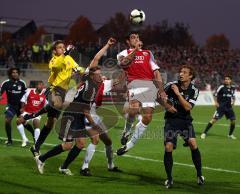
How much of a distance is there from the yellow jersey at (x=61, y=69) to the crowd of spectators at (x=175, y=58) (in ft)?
72.6

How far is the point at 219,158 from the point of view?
587 inches

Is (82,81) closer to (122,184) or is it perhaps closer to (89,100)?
(89,100)

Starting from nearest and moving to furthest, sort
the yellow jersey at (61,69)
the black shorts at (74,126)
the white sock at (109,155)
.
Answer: the black shorts at (74,126) → the white sock at (109,155) → the yellow jersey at (61,69)

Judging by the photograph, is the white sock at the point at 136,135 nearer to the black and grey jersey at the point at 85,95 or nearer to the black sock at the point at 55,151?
the black sock at the point at 55,151

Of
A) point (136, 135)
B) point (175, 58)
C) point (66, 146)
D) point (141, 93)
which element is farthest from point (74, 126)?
point (175, 58)

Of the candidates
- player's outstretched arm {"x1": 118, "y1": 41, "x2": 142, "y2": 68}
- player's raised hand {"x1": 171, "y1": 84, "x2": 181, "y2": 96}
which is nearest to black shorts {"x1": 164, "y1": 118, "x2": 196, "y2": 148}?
player's raised hand {"x1": 171, "y1": 84, "x2": 181, "y2": 96}

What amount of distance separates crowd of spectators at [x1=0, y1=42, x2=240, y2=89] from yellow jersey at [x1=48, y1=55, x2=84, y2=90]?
72.6 ft

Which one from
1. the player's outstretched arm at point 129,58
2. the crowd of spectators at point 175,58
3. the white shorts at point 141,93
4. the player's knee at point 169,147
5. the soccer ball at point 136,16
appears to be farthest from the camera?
the crowd of spectators at point 175,58

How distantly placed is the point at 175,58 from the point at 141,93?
3940 cm

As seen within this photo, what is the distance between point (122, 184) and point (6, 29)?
92.7 metres

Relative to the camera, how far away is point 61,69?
1358 cm

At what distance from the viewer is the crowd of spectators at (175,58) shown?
135ft

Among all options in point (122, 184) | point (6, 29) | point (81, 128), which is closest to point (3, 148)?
point (81, 128)

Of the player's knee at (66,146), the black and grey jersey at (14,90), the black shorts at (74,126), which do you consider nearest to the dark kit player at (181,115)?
the black shorts at (74,126)
